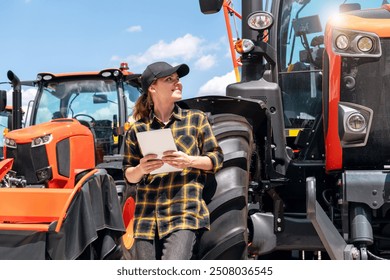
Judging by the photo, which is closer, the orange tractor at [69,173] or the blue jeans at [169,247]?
the blue jeans at [169,247]

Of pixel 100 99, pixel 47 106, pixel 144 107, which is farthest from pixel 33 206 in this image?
pixel 47 106

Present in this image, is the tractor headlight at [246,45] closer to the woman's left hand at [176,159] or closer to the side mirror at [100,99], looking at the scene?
the woman's left hand at [176,159]

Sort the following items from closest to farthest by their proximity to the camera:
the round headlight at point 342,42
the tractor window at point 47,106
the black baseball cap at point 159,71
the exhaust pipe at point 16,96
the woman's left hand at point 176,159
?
the woman's left hand at point 176,159 → the black baseball cap at point 159,71 → the round headlight at point 342,42 → the exhaust pipe at point 16,96 → the tractor window at point 47,106

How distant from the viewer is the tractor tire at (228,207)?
3285 millimetres

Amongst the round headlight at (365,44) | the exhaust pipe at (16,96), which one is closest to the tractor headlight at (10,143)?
the exhaust pipe at (16,96)

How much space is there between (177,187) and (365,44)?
55.8 inches

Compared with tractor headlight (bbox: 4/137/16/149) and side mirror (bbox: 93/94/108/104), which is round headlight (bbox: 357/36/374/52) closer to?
tractor headlight (bbox: 4/137/16/149)

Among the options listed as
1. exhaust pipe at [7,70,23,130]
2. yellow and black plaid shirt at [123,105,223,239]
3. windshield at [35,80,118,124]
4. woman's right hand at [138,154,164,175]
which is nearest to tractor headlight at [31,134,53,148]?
exhaust pipe at [7,70,23,130]

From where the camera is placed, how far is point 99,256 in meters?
3.50

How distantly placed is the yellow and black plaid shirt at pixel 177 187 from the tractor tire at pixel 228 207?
0.72ft

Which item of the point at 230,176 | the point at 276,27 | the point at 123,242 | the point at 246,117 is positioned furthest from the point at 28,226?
the point at 276,27

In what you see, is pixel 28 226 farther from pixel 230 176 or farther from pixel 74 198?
pixel 230 176

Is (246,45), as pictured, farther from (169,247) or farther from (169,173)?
(169,247)

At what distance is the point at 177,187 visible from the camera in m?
3.06
